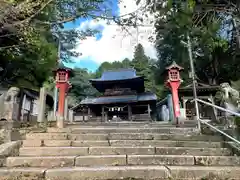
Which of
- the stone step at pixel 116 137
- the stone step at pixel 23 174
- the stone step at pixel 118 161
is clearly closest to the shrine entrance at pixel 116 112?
the stone step at pixel 116 137

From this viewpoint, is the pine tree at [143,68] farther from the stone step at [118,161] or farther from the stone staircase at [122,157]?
the stone step at [118,161]

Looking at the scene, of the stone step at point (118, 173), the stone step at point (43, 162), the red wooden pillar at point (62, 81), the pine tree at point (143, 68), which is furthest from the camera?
the pine tree at point (143, 68)

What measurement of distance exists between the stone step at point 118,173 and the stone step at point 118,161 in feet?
1.17

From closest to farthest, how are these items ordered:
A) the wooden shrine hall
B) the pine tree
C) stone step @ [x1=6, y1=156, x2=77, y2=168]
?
stone step @ [x1=6, y1=156, x2=77, y2=168]
the wooden shrine hall
the pine tree

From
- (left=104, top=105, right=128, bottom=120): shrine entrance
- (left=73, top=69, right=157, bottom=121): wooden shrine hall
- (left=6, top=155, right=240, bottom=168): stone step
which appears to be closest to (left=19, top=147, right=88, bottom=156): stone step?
(left=6, top=155, right=240, bottom=168): stone step

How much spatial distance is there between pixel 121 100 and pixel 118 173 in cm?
1542

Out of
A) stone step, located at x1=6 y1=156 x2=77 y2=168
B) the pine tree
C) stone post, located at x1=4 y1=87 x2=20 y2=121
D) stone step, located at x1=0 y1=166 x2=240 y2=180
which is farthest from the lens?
the pine tree

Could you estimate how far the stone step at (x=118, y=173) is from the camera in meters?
2.48

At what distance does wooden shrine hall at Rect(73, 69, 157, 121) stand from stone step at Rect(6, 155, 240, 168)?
14.4m

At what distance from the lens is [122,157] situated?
3021mm

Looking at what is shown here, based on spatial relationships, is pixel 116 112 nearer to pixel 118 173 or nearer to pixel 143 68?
pixel 118 173

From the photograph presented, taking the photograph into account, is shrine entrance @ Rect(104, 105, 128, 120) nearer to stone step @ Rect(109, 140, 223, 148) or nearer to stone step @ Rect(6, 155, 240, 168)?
stone step @ Rect(109, 140, 223, 148)

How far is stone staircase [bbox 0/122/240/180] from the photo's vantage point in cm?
252

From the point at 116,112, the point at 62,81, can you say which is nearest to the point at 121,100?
the point at 116,112
